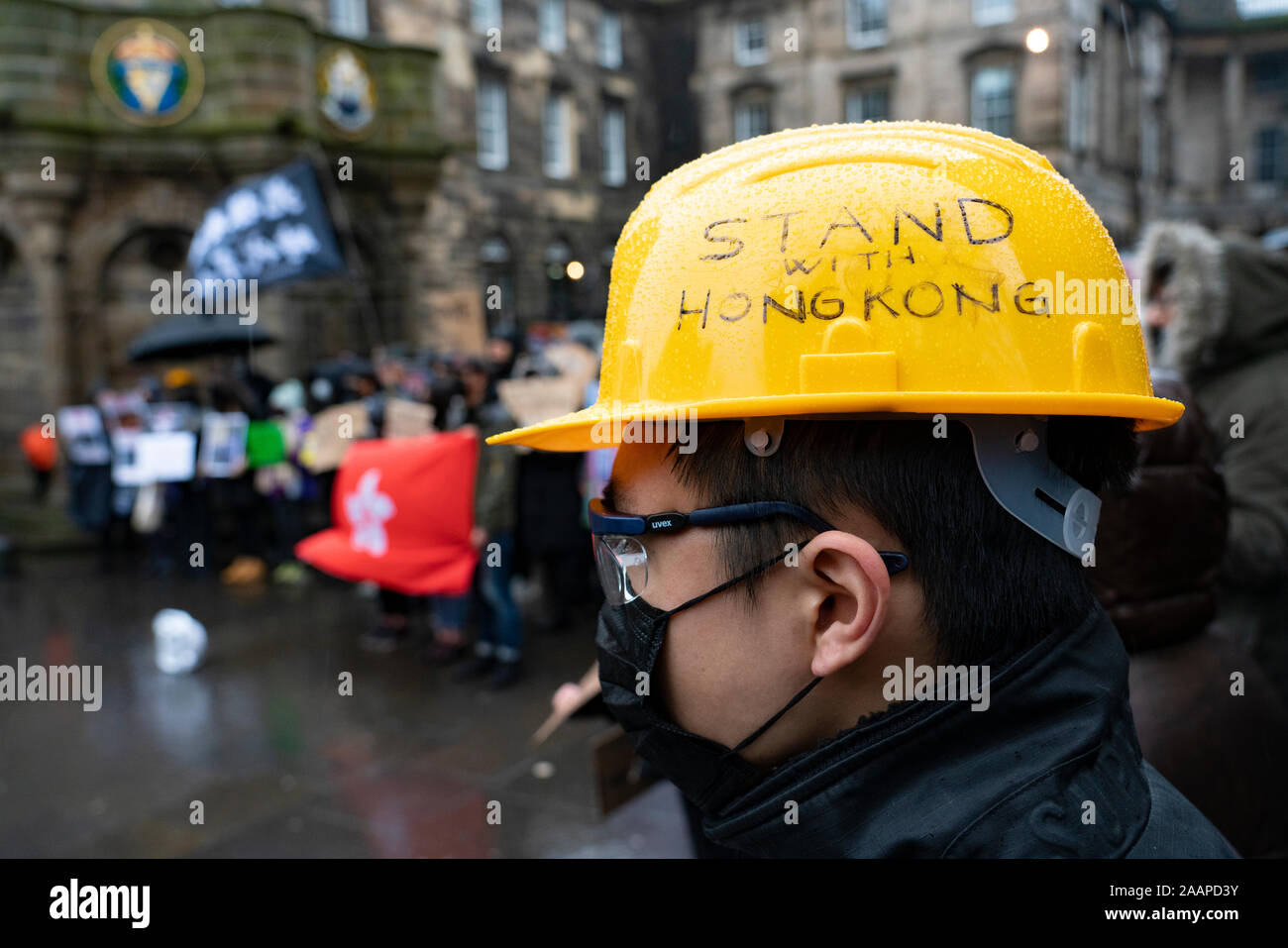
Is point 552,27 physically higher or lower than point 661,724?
higher

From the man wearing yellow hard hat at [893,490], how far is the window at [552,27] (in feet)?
50.0

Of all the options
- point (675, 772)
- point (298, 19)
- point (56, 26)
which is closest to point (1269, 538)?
point (675, 772)

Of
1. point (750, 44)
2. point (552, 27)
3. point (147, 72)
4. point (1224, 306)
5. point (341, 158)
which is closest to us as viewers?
point (1224, 306)

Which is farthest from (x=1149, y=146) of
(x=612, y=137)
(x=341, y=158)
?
(x=341, y=158)

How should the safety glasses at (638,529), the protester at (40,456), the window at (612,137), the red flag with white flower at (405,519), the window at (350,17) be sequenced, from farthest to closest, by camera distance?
the window at (612,137) → the window at (350,17) → the protester at (40,456) → the red flag with white flower at (405,519) → the safety glasses at (638,529)

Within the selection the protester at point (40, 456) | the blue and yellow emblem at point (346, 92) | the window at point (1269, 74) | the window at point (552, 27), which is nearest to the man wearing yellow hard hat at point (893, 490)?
the protester at point (40, 456)

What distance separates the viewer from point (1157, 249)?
3.37 metres

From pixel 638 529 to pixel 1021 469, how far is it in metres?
0.47

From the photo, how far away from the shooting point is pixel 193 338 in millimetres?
11047

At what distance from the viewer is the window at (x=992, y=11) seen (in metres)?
16.5

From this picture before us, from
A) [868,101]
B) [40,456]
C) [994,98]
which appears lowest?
[40,456]

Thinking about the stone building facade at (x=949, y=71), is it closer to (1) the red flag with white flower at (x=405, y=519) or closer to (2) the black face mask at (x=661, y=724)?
(1) the red flag with white flower at (x=405, y=519)
